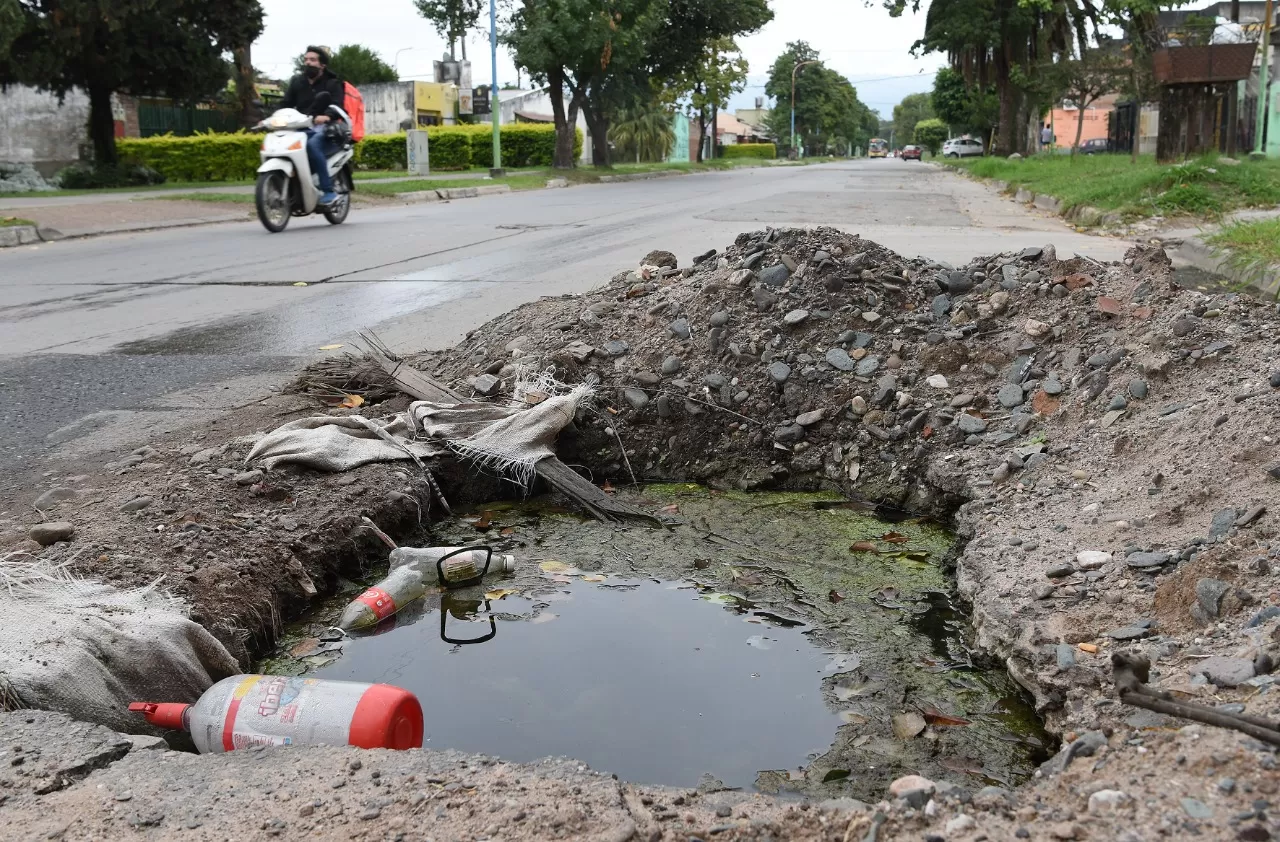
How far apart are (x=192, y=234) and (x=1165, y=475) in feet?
38.2

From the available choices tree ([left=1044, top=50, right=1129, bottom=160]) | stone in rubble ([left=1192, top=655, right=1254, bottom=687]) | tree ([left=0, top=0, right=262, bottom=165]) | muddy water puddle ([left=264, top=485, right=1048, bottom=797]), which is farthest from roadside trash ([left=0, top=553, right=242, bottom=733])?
tree ([left=1044, top=50, right=1129, bottom=160])

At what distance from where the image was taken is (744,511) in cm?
408

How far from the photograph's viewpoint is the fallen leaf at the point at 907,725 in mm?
2531

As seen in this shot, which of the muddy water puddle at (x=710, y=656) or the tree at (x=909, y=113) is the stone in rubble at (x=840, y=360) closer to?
the muddy water puddle at (x=710, y=656)

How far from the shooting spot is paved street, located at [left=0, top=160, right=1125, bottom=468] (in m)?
4.90

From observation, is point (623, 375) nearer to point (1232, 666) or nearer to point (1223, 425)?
point (1223, 425)

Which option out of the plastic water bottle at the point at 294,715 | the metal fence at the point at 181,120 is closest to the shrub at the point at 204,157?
the metal fence at the point at 181,120

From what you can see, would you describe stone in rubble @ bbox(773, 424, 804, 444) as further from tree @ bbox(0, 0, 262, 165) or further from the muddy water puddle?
tree @ bbox(0, 0, 262, 165)

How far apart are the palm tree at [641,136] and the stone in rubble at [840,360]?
4647 centimetres

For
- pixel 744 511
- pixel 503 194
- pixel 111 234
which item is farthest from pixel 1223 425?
pixel 503 194

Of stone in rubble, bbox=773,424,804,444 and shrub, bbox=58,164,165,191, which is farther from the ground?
shrub, bbox=58,164,165,191

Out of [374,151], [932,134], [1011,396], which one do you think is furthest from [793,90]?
[1011,396]

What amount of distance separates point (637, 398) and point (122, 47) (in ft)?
69.9

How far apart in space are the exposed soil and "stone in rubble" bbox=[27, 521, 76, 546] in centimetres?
3
